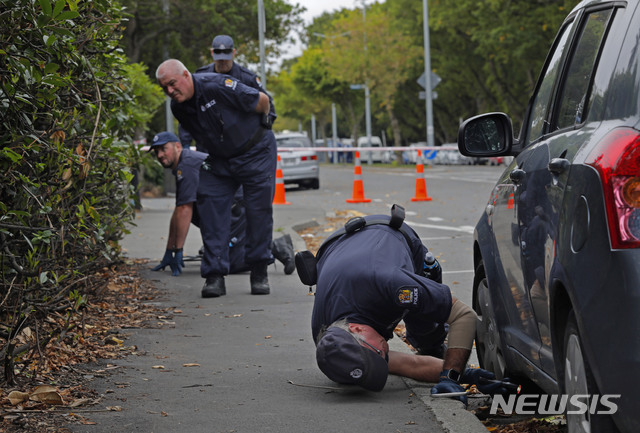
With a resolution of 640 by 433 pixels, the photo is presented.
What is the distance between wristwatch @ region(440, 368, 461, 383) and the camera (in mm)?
5188

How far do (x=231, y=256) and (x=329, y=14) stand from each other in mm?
100775

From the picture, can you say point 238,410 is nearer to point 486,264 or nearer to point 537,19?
point 486,264

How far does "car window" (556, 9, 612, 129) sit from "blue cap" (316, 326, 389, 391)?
4.73 ft

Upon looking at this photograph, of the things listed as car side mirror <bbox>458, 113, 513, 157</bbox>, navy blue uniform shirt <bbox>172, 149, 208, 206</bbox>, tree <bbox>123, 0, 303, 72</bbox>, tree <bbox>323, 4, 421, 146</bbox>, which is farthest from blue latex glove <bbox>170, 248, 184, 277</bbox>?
tree <bbox>323, 4, 421, 146</bbox>

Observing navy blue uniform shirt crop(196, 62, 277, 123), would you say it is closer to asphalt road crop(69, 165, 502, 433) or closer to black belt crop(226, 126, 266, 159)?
black belt crop(226, 126, 266, 159)

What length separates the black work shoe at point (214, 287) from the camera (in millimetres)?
8953

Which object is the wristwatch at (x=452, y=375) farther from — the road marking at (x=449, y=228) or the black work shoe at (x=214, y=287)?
the road marking at (x=449, y=228)

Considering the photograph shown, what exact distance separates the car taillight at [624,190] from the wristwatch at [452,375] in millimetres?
2354

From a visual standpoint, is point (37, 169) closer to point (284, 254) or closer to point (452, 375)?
point (452, 375)

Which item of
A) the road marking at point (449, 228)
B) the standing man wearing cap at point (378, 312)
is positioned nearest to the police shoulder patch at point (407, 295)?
the standing man wearing cap at point (378, 312)

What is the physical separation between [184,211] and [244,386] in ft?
16.4

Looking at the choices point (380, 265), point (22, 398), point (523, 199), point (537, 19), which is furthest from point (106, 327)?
point (537, 19)

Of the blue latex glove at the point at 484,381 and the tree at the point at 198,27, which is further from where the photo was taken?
the tree at the point at 198,27

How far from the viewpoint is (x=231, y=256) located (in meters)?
10.5
